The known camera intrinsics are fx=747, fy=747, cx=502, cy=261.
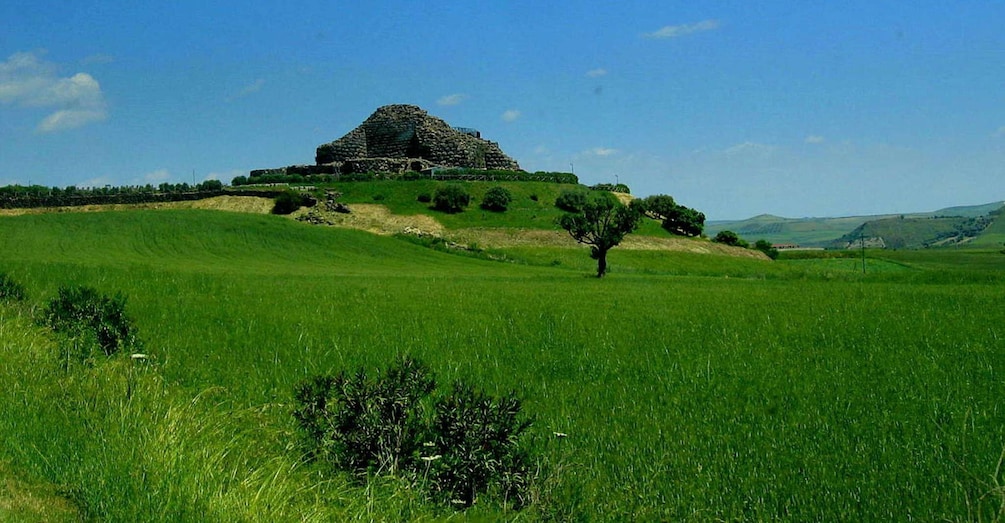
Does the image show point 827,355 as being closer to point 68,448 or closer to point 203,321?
point 68,448

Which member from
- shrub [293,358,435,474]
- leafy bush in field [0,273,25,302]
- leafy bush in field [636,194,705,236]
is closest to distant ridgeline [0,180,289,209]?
leafy bush in field [636,194,705,236]

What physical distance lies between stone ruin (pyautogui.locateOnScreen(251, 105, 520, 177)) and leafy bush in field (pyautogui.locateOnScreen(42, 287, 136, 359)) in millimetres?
78159

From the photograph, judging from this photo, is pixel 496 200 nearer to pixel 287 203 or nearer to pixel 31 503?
pixel 287 203

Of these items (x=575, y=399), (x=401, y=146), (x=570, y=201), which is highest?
(x=401, y=146)

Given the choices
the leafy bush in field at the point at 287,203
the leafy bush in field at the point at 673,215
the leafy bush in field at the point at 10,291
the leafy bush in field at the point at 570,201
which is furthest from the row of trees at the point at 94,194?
the leafy bush in field at the point at 10,291

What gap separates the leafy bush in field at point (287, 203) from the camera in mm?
71250

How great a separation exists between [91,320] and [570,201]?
68491mm

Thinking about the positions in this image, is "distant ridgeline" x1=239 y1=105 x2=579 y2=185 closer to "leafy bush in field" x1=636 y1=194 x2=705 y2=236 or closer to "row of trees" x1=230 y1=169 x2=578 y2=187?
"row of trees" x1=230 y1=169 x2=578 y2=187

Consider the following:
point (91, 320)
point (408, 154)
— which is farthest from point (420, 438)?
point (408, 154)

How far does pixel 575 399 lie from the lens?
38.3 feet

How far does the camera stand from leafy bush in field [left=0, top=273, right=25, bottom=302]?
1878cm

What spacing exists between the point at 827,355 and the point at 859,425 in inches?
199

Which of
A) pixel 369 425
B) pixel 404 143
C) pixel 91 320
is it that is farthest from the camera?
pixel 404 143

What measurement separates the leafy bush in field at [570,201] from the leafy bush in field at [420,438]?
72003mm
